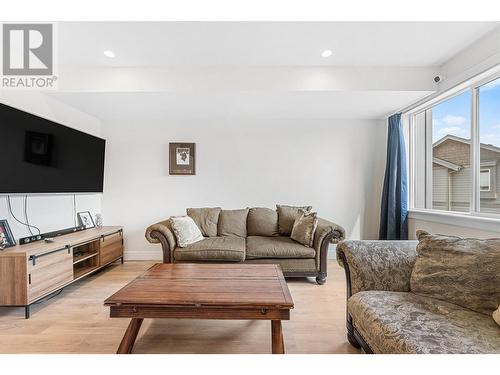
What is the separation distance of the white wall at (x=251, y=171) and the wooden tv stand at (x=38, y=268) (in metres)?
1.02

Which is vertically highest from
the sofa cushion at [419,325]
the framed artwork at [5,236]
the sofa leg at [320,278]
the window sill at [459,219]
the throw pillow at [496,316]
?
the window sill at [459,219]

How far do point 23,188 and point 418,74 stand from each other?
166 inches

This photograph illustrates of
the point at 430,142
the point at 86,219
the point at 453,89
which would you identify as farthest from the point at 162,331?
the point at 430,142

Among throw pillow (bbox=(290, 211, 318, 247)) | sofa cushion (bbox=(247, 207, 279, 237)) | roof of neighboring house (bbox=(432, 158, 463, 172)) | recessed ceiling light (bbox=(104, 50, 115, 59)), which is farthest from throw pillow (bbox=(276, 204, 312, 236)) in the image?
recessed ceiling light (bbox=(104, 50, 115, 59))

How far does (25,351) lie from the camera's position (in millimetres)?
1666

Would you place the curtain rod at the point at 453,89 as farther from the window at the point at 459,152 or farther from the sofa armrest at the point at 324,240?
the sofa armrest at the point at 324,240

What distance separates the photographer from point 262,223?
11.3ft

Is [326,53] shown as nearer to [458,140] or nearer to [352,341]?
[458,140]

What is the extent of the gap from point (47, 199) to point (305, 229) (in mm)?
2983

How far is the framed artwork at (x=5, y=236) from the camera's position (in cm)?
222

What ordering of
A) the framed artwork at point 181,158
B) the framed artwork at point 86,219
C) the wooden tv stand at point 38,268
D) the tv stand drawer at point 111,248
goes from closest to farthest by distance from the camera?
the wooden tv stand at point 38,268, the tv stand drawer at point 111,248, the framed artwork at point 86,219, the framed artwork at point 181,158

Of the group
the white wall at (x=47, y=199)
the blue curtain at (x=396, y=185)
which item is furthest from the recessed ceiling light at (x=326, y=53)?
the white wall at (x=47, y=199)

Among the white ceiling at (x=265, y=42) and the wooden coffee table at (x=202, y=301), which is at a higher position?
the white ceiling at (x=265, y=42)

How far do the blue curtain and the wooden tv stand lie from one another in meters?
3.80
